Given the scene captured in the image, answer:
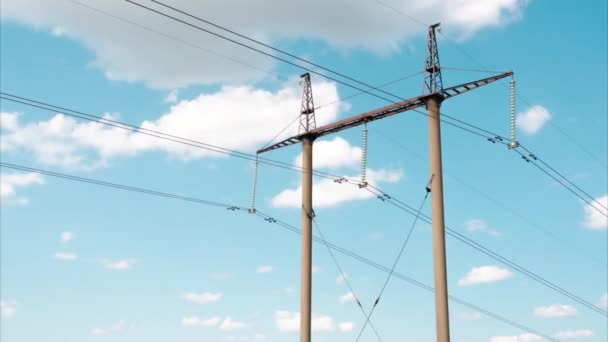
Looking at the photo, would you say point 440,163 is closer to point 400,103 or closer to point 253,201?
point 400,103

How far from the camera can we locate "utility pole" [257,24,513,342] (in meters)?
32.0

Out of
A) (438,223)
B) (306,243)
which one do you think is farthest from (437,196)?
(306,243)

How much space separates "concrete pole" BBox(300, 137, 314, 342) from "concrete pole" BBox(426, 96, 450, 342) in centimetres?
783

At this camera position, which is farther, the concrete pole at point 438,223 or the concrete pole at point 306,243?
the concrete pole at point 306,243

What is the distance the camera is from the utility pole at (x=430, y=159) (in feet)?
105

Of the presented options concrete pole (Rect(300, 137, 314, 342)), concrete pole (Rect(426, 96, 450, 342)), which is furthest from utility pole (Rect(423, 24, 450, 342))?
concrete pole (Rect(300, 137, 314, 342))

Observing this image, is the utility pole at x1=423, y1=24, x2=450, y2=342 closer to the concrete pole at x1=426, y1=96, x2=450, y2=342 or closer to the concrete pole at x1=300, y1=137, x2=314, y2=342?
the concrete pole at x1=426, y1=96, x2=450, y2=342

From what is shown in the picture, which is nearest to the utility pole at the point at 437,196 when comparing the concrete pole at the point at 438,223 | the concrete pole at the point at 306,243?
the concrete pole at the point at 438,223

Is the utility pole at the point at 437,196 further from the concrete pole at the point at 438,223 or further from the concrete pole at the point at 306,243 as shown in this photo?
the concrete pole at the point at 306,243


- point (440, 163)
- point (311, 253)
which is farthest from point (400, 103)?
point (311, 253)

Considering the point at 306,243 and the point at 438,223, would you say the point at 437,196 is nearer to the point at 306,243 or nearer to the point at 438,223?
the point at 438,223

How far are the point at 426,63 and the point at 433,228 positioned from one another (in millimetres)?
8821

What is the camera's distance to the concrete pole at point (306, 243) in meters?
36.8

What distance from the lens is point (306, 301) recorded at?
37219 millimetres
